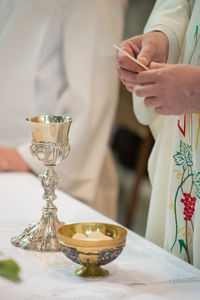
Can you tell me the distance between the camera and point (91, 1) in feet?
7.22

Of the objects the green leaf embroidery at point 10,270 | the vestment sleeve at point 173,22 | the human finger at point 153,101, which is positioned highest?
the vestment sleeve at point 173,22

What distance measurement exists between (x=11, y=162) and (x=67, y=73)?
0.47m

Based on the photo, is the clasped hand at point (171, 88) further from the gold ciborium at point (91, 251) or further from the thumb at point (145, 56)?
the gold ciborium at point (91, 251)

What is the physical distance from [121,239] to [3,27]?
1649mm

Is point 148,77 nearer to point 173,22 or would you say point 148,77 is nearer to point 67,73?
point 173,22

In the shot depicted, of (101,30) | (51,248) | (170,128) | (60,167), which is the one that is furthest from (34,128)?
(101,30)

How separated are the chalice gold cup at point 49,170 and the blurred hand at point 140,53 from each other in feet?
0.49

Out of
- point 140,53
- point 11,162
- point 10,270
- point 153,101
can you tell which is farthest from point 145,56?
point 11,162

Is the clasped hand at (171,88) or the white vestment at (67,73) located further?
the white vestment at (67,73)

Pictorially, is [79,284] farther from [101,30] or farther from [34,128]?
[101,30]

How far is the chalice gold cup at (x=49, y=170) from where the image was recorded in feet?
3.29

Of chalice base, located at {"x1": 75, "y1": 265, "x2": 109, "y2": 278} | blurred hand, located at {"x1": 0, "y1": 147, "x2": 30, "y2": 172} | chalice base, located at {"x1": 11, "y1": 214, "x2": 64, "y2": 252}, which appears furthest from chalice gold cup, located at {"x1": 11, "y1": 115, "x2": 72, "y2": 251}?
blurred hand, located at {"x1": 0, "y1": 147, "x2": 30, "y2": 172}

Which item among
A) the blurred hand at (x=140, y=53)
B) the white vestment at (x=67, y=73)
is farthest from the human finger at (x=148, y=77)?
the white vestment at (x=67, y=73)

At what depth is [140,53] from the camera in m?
1.05
